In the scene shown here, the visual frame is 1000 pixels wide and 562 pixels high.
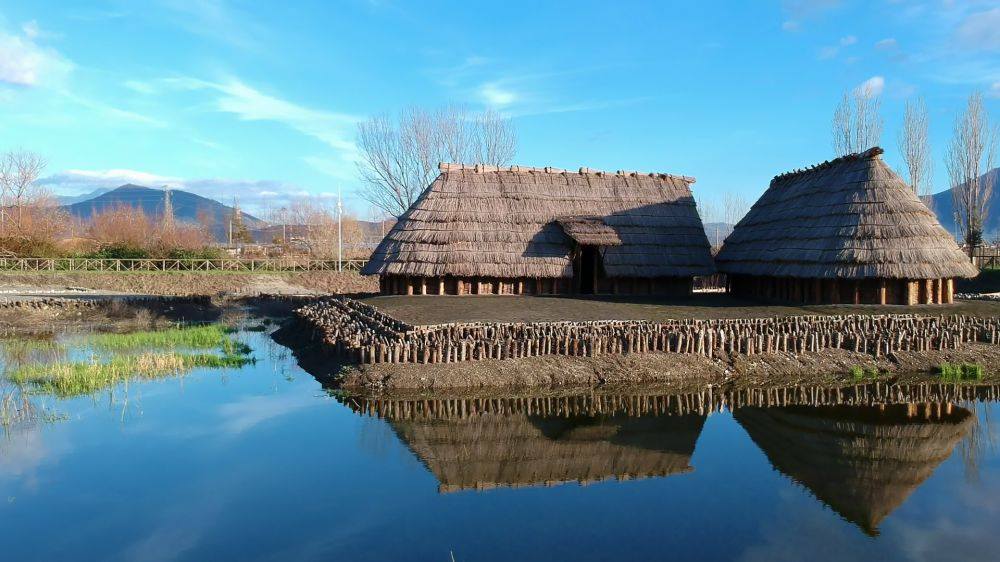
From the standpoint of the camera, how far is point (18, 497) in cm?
812

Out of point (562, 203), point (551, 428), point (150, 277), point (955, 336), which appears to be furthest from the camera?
point (150, 277)

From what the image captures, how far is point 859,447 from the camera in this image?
10359mm

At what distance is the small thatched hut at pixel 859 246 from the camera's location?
60.4 ft

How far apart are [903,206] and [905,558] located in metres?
15.3

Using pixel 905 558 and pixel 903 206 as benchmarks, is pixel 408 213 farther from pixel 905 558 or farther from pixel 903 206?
pixel 905 558

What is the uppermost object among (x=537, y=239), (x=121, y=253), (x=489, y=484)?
(x=537, y=239)

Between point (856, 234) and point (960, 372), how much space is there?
17.0ft

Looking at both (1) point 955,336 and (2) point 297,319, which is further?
(2) point 297,319

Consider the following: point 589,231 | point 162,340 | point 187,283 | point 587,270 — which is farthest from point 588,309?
point 187,283

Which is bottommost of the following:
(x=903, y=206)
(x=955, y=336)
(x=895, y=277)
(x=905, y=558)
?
(x=905, y=558)

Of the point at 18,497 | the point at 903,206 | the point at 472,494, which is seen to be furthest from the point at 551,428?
the point at 903,206

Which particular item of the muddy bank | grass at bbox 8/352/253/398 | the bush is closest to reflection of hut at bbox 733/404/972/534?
the muddy bank

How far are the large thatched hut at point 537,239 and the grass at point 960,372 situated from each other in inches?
364

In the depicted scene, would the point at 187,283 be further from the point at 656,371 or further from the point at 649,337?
the point at 656,371
